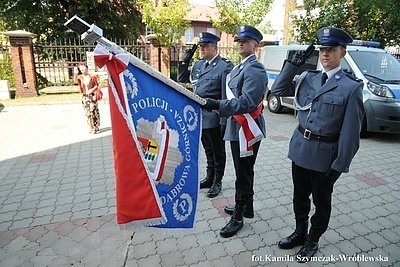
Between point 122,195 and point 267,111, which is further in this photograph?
point 267,111

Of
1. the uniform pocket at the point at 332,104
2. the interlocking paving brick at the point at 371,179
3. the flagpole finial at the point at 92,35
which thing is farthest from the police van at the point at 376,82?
the flagpole finial at the point at 92,35

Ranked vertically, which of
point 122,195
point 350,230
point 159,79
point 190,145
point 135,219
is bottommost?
point 350,230

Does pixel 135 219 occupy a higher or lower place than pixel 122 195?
lower

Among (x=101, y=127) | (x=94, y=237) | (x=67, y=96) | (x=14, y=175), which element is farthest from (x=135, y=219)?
(x=67, y=96)

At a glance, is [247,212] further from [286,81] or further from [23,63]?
[23,63]

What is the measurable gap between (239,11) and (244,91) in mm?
14099

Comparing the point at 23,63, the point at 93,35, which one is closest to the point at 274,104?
the point at 93,35

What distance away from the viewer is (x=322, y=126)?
2.43m

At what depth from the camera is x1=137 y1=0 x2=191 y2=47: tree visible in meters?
12.5

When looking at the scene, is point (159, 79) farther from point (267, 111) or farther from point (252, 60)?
point (267, 111)

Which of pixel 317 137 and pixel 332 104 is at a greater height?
pixel 332 104

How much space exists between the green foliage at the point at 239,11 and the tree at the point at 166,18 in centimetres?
289

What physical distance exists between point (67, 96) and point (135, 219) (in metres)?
11.1

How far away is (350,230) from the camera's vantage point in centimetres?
326
